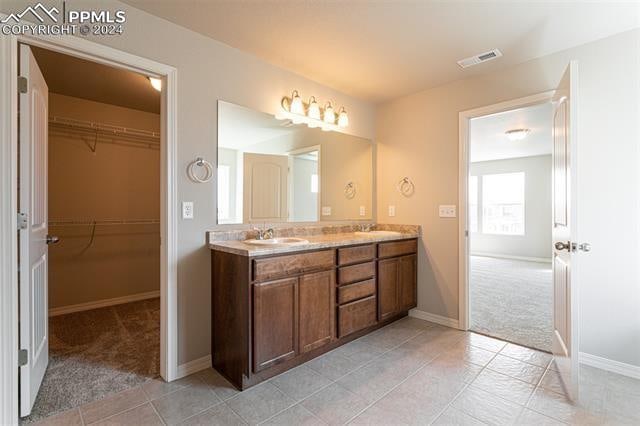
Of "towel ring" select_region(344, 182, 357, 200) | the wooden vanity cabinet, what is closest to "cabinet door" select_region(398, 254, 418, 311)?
the wooden vanity cabinet

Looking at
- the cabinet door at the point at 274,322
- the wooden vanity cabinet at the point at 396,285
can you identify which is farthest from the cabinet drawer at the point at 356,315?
the cabinet door at the point at 274,322

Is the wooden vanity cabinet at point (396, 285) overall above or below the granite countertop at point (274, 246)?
below

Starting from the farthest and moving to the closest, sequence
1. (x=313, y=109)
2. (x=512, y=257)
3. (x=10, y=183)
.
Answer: (x=512, y=257), (x=313, y=109), (x=10, y=183)

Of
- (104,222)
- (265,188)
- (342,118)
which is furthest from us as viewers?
(104,222)

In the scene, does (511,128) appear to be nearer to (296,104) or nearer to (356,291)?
(296,104)

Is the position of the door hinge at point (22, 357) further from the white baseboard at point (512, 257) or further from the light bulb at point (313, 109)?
the white baseboard at point (512, 257)

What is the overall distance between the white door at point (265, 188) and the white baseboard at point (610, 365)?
103 inches

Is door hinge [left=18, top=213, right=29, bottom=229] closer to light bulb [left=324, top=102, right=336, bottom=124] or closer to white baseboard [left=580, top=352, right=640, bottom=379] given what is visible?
light bulb [left=324, top=102, right=336, bottom=124]

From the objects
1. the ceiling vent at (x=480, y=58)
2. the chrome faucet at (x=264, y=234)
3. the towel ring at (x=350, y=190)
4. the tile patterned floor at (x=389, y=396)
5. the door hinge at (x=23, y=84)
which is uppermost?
the ceiling vent at (x=480, y=58)

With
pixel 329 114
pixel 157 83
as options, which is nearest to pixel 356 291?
pixel 329 114

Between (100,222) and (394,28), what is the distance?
149 inches

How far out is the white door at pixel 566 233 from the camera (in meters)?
1.77

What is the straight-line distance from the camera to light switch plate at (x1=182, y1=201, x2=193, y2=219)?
2.10 metres

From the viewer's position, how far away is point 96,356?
92.2 inches
